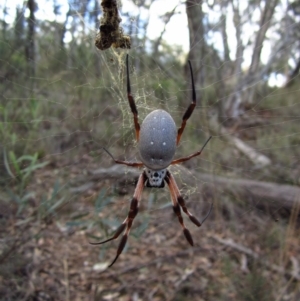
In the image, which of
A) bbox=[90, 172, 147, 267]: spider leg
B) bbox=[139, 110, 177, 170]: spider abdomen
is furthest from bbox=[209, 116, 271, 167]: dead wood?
bbox=[139, 110, 177, 170]: spider abdomen

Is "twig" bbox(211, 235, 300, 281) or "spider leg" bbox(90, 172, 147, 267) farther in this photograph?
"twig" bbox(211, 235, 300, 281)

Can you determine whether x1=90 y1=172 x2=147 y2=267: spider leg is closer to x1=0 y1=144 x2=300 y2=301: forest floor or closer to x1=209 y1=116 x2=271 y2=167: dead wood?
x1=0 y1=144 x2=300 y2=301: forest floor

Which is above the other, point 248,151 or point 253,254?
point 248,151

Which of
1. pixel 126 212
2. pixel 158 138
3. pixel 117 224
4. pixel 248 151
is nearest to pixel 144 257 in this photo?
pixel 126 212

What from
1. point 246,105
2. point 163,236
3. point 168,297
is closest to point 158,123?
point 168,297

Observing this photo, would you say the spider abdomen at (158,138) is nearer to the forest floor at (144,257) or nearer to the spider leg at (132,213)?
the spider leg at (132,213)

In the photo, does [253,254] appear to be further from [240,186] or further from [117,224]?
[117,224]

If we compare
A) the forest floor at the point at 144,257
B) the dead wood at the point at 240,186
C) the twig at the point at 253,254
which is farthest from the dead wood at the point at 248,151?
the twig at the point at 253,254
